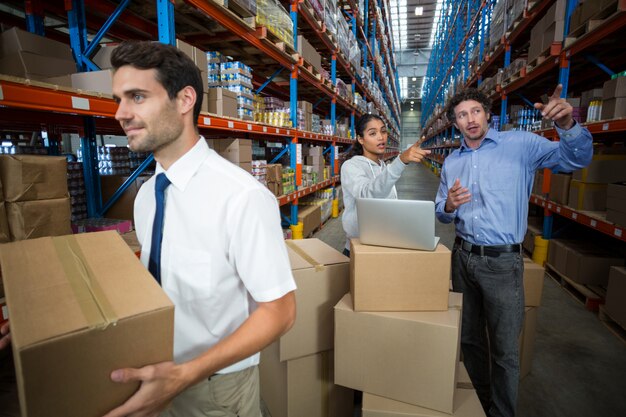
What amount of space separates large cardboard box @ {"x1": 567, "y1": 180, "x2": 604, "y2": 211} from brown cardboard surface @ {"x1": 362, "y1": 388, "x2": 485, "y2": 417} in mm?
3085

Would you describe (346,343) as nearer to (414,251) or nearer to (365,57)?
(414,251)

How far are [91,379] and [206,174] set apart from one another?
0.57m

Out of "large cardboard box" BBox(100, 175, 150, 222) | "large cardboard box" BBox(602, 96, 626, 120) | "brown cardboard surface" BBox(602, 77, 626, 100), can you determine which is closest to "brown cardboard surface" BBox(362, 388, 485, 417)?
"large cardboard box" BBox(100, 175, 150, 222)

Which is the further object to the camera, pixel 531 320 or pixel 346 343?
pixel 531 320

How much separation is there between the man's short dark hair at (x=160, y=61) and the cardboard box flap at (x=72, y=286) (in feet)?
1.63

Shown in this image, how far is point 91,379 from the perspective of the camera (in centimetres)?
71

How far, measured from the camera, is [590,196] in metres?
3.74

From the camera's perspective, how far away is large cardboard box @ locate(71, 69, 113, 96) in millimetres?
2033

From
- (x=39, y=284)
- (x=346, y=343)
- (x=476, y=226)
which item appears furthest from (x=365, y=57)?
(x=39, y=284)

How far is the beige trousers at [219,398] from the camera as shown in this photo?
1126 millimetres

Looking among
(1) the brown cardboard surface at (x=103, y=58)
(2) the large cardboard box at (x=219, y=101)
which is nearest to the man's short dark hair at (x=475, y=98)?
(2) the large cardboard box at (x=219, y=101)

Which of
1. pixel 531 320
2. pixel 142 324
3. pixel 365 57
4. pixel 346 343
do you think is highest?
pixel 365 57

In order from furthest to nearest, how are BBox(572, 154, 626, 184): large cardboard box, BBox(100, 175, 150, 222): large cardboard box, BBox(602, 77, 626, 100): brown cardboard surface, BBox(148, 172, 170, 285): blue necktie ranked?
BBox(572, 154, 626, 184): large cardboard box, BBox(602, 77, 626, 100): brown cardboard surface, BBox(100, 175, 150, 222): large cardboard box, BBox(148, 172, 170, 285): blue necktie

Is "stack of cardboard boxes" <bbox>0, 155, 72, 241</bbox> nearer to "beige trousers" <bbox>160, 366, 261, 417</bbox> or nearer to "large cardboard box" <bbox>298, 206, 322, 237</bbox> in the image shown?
"beige trousers" <bbox>160, 366, 261, 417</bbox>
